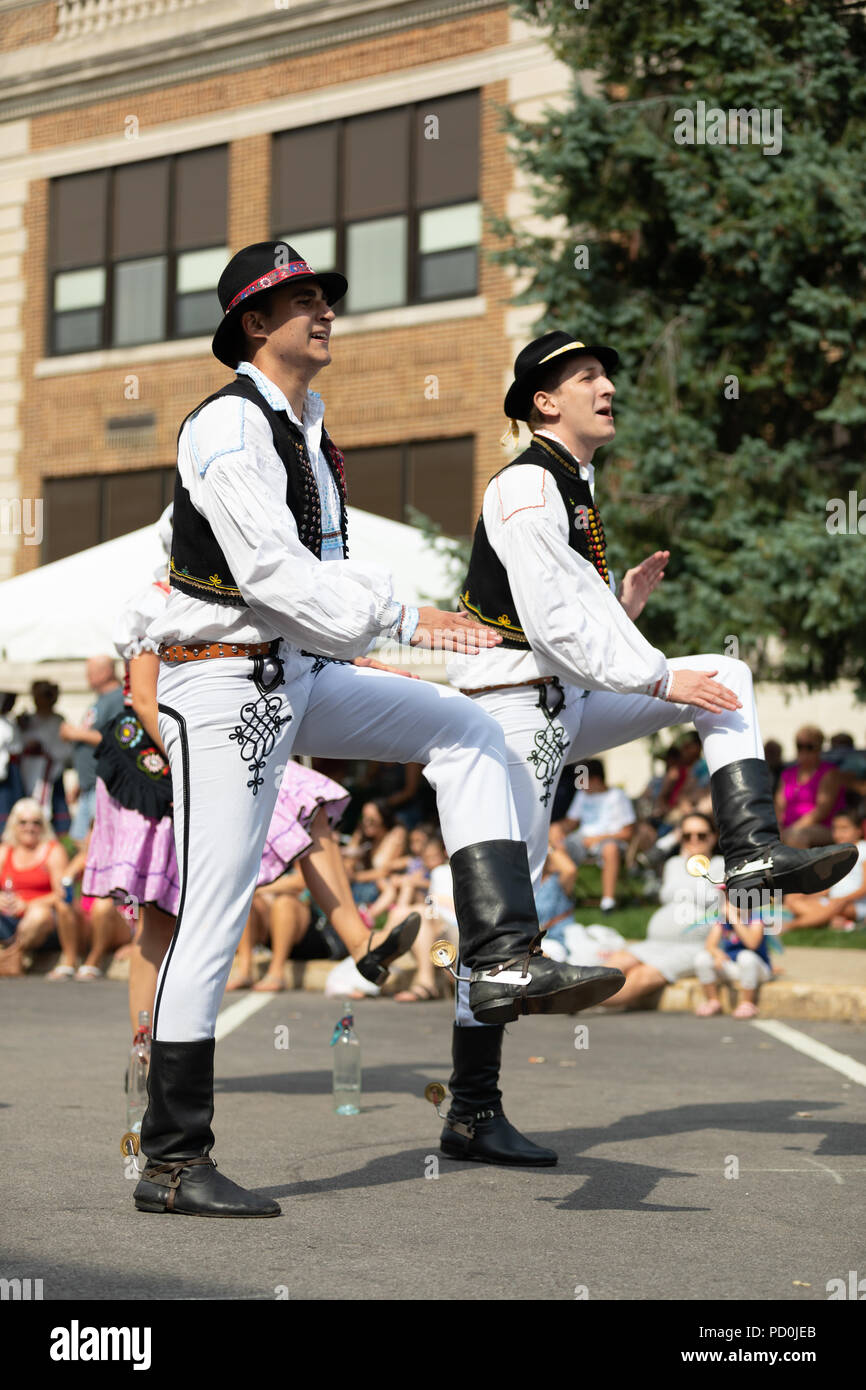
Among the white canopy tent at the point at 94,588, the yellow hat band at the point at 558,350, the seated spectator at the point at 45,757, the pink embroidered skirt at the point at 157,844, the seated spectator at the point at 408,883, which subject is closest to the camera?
the yellow hat band at the point at 558,350

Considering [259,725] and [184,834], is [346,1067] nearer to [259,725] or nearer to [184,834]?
[184,834]

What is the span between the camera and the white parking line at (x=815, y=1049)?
7.82m

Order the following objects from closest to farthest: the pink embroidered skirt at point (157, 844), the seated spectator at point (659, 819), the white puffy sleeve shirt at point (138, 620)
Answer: the white puffy sleeve shirt at point (138, 620) → the pink embroidered skirt at point (157, 844) → the seated spectator at point (659, 819)

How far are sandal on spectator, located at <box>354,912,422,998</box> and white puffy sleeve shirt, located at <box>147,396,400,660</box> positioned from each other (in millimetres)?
1589

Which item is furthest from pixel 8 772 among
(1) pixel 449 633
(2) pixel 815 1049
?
(1) pixel 449 633

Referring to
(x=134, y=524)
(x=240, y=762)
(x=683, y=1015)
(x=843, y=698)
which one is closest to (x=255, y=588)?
(x=240, y=762)

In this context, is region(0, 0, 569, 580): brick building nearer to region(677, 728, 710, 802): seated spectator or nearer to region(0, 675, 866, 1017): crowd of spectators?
region(677, 728, 710, 802): seated spectator

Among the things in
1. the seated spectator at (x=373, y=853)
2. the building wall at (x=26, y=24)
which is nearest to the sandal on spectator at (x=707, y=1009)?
the seated spectator at (x=373, y=853)

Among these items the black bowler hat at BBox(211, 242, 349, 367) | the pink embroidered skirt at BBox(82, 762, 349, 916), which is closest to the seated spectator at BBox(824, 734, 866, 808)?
the pink embroidered skirt at BBox(82, 762, 349, 916)

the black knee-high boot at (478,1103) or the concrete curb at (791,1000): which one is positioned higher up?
the black knee-high boot at (478,1103)

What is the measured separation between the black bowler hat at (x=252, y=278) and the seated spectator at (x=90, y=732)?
21.2ft

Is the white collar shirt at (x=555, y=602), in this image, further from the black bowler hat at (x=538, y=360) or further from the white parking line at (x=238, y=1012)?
the white parking line at (x=238, y=1012)

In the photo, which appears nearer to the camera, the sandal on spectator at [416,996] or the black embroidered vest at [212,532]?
the black embroidered vest at [212,532]
